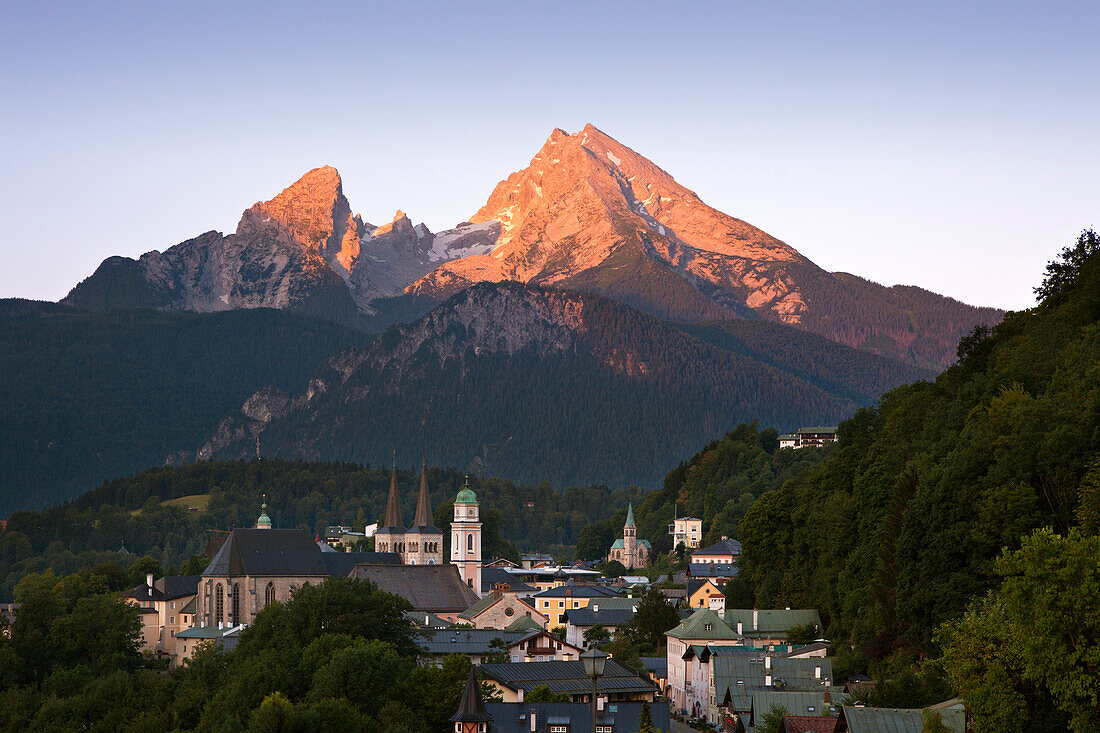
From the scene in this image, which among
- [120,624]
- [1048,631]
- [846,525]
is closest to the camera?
[1048,631]

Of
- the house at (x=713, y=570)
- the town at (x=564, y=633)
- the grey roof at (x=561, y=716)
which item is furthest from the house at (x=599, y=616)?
the grey roof at (x=561, y=716)

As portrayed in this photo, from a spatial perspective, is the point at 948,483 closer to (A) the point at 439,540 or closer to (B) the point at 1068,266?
(B) the point at 1068,266

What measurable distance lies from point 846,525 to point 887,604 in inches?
656

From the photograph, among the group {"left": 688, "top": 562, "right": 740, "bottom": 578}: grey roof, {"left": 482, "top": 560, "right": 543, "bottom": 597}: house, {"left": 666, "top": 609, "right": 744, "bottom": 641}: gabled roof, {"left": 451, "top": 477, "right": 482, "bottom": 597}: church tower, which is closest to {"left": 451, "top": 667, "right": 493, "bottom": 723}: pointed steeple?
{"left": 666, "top": 609, "right": 744, "bottom": 641}: gabled roof

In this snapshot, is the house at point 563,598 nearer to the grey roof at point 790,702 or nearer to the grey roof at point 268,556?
the grey roof at point 268,556

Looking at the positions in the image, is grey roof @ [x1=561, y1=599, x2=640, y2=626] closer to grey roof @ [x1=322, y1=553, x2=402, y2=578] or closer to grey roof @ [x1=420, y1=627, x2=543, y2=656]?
grey roof @ [x1=420, y1=627, x2=543, y2=656]

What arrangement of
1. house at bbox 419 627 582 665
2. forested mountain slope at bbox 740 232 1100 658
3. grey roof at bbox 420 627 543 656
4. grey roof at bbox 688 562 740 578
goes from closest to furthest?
forested mountain slope at bbox 740 232 1100 658
house at bbox 419 627 582 665
grey roof at bbox 420 627 543 656
grey roof at bbox 688 562 740 578

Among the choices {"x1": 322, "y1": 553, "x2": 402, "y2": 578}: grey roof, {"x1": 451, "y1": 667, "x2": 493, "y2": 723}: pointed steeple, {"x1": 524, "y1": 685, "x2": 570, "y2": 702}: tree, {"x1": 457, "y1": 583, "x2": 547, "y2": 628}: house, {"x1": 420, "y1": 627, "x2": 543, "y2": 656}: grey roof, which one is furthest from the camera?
{"x1": 322, "y1": 553, "x2": 402, "y2": 578}: grey roof

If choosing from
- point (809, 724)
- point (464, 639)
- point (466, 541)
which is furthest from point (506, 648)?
point (466, 541)

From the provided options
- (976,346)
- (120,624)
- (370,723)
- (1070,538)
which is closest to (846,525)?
(976,346)

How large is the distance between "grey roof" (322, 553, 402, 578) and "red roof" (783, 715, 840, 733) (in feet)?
303

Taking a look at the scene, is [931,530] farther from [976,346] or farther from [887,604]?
[976,346]

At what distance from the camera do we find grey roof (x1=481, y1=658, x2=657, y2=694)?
85562mm

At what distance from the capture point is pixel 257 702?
8431 centimetres
